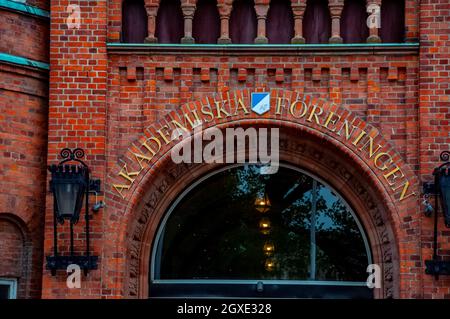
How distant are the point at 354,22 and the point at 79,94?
12.1 ft

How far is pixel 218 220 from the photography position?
54.1ft

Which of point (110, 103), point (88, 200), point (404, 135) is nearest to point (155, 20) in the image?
point (110, 103)

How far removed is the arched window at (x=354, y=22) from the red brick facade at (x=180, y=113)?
0.37 metres

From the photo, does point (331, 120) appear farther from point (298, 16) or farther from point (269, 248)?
point (269, 248)

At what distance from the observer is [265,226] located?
16500 mm

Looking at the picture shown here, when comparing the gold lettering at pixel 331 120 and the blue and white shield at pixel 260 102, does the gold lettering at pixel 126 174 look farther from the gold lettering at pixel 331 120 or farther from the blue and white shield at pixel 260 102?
the gold lettering at pixel 331 120

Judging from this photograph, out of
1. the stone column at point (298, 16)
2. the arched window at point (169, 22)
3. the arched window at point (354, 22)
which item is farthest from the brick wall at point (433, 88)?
the arched window at point (169, 22)

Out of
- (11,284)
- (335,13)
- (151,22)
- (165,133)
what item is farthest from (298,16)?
(11,284)

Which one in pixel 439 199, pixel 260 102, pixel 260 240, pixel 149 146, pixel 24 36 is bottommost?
pixel 260 240

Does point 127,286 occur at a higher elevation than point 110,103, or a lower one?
lower

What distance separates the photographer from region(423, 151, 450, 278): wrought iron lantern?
15.1 metres

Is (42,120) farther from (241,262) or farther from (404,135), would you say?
(404,135)

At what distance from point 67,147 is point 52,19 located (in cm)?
169

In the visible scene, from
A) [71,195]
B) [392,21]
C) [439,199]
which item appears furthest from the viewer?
[392,21]
